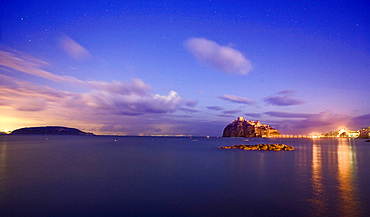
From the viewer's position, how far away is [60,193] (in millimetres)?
19422

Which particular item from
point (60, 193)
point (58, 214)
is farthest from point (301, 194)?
point (60, 193)

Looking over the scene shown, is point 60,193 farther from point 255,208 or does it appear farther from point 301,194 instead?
point 301,194

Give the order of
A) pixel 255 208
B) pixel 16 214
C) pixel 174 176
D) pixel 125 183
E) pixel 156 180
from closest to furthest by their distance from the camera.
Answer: pixel 16 214 → pixel 255 208 → pixel 125 183 → pixel 156 180 → pixel 174 176

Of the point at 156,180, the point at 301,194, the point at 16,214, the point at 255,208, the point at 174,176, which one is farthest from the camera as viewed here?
the point at 174,176

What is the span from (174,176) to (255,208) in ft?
44.8

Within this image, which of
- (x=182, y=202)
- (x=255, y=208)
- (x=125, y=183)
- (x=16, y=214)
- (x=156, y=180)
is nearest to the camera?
(x=16, y=214)

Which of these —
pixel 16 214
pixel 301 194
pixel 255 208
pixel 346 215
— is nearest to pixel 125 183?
pixel 16 214

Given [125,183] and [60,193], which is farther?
[125,183]

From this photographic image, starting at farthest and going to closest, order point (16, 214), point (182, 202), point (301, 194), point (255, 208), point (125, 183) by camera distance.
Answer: point (125, 183), point (301, 194), point (182, 202), point (255, 208), point (16, 214)

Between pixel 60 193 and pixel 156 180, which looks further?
pixel 156 180

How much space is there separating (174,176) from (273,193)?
1231cm

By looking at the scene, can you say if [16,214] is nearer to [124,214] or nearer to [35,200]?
[35,200]

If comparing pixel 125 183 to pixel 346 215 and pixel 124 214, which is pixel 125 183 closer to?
pixel 124 214

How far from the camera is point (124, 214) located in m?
14.7
